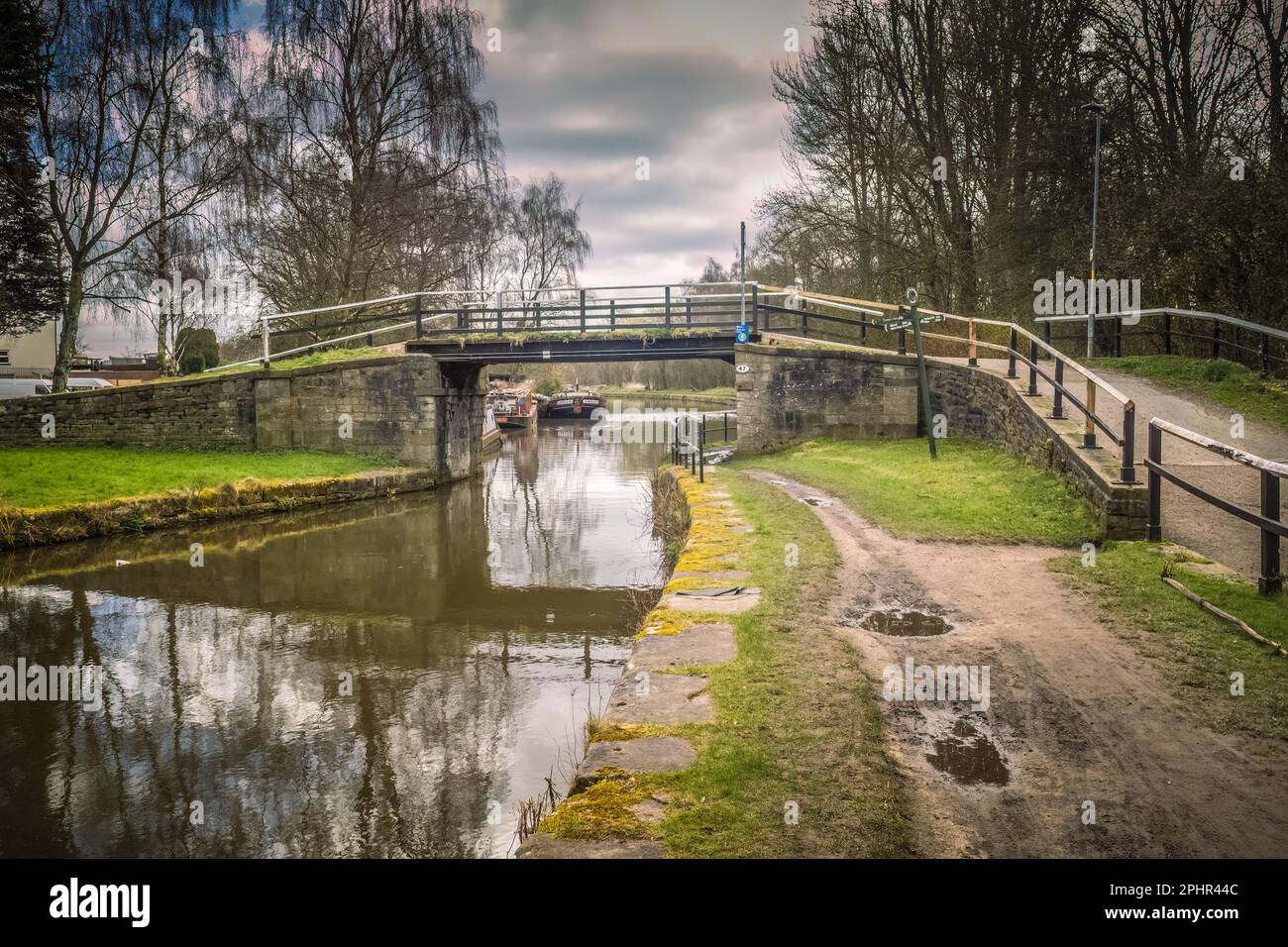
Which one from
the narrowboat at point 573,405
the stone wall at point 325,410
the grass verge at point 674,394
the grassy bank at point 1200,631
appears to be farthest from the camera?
the grass verge at point 674,394

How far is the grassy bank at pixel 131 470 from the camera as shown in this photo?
12.8 m

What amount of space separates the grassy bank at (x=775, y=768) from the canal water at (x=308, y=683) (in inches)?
47.6

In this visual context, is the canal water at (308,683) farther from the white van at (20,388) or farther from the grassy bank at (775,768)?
the white van at (20,388)

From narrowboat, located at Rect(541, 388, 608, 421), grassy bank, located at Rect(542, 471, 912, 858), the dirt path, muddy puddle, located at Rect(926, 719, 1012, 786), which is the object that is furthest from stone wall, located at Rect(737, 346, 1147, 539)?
narrowboat, located at Rect(541, 388, 608, 421)

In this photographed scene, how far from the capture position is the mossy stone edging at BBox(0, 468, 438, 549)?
38.2 ft

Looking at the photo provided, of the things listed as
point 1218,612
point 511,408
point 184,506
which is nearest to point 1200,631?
point 1218,612

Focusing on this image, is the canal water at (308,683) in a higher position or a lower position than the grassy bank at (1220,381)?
lower

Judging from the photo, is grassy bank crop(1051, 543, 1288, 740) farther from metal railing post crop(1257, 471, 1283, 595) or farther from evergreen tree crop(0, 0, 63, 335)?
evergreen tree crop(0, 0, 63, 335)

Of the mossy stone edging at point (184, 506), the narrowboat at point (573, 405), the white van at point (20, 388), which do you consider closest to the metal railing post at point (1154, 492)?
the mossy stone edging at point (184, 506)

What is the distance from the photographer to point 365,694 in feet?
21.0

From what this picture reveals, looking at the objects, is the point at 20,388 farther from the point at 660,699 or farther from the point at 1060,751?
the point at 1060,751

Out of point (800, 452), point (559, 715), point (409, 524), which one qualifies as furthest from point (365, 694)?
point (800, 452)

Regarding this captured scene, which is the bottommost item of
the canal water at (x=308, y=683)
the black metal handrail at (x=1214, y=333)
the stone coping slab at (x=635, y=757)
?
the canal water at (x=308, y=683)
